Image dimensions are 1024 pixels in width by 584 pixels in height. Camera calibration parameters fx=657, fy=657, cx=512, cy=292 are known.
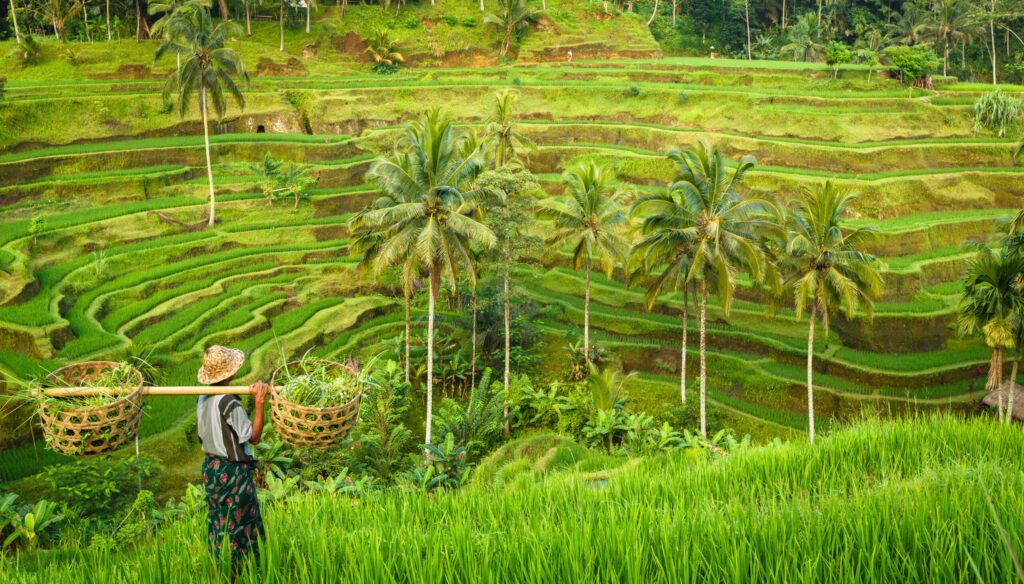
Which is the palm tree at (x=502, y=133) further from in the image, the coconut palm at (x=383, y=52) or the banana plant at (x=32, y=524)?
the coconut palm at (x=383, y=52)

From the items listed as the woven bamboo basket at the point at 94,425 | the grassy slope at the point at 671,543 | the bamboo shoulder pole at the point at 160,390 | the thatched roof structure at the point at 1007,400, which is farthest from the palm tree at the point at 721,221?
the woven bamboo basket at the point at 94,425

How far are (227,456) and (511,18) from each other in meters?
44.3

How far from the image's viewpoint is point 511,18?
1747 inches

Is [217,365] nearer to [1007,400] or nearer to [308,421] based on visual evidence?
[308,421]

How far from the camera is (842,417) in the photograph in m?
18.3

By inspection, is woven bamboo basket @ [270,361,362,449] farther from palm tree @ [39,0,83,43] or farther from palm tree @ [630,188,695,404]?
palm tree @ [39,0,83,43]

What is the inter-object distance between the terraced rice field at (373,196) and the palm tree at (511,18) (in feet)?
30.6

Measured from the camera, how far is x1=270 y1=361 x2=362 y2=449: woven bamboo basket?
15.3 feet

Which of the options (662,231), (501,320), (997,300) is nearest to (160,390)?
(662,231)

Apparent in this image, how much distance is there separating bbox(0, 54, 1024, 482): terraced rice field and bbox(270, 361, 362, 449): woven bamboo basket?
29.4ft

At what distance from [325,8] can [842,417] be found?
44445 mm

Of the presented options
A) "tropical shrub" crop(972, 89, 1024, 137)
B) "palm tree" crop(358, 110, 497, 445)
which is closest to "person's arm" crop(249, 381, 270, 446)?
"palm tree" crop(358, 110, 497, 445)

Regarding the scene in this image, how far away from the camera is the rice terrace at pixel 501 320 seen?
4121mm

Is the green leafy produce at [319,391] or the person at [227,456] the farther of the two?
the green leafy produce at [319,391]
